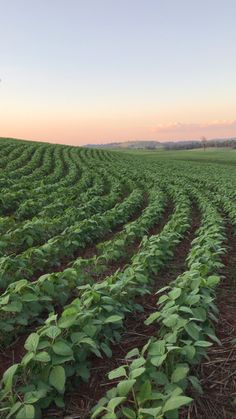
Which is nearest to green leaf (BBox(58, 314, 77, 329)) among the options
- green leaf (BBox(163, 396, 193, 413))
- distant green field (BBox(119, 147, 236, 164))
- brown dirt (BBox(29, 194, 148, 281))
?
green leaf (BBox(163, 396, 193, 413))

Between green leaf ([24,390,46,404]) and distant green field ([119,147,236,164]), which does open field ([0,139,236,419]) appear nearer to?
green leaf ([24,390,46,404])

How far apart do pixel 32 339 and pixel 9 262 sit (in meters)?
2.25

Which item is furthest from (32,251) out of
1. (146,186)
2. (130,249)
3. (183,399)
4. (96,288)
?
(146,186)

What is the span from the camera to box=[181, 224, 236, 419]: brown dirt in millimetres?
3109

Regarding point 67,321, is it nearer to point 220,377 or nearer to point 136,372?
point 136,372

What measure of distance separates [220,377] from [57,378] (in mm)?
1599

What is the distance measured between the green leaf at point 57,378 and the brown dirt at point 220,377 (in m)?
0.99

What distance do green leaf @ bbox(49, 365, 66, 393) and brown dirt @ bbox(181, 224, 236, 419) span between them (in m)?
0.99

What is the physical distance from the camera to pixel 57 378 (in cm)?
281

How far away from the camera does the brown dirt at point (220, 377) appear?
3.11 meters

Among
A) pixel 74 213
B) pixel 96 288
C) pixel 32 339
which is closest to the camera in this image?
pixel 32 339

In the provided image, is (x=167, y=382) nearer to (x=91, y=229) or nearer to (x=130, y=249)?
(x=130, y=249)

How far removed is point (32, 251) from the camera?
18.9 feet

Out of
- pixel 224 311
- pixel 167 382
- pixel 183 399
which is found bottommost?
pixel 224 311
